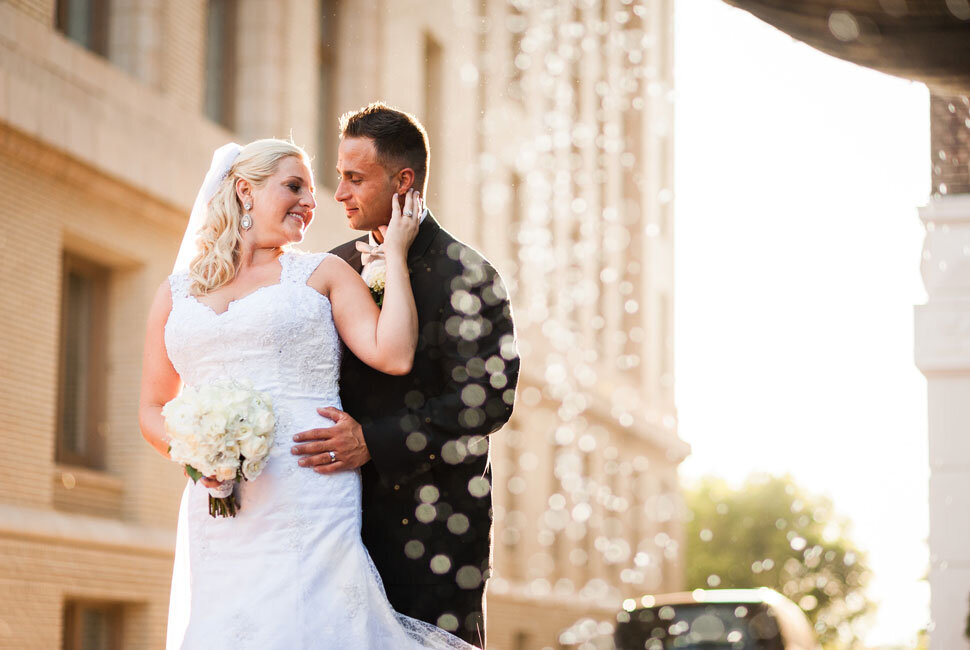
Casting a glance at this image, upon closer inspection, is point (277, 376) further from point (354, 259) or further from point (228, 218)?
point (354, 259)

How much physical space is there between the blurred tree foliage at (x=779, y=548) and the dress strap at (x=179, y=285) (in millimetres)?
62917

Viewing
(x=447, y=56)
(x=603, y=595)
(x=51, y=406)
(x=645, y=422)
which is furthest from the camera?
(x=645, y=422)

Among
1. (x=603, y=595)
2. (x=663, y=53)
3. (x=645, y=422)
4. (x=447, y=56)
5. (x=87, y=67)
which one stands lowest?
(x=603, y=595)

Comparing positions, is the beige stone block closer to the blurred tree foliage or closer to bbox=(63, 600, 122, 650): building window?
bbox=(63, 600, 122, 650): building window

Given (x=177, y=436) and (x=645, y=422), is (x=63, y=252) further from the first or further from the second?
(x=645, y=422)

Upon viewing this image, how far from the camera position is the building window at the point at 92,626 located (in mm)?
13797

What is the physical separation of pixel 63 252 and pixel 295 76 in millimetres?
5197

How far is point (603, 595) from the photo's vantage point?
A: 33500mm

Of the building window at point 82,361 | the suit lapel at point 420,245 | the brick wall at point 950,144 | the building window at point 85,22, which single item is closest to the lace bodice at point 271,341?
the suit lapel at point 420,245

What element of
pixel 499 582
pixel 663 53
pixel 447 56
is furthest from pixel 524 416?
pixel 663 53

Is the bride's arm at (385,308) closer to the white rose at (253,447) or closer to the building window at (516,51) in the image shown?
the white rose at (253,447)

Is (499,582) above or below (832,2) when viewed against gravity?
below

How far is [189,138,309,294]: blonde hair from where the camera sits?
448 centimetres

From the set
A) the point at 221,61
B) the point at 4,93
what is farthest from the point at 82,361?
the point at 221,61
